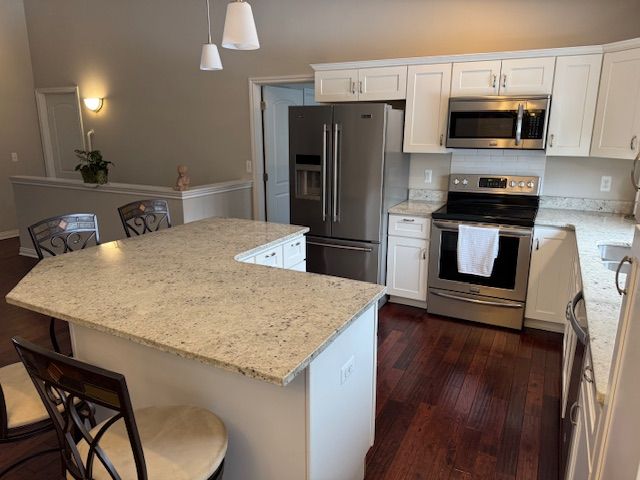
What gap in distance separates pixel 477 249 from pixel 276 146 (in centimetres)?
263

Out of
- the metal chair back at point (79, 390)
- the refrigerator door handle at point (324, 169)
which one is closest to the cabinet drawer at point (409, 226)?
the refrigerator door handle at point (324, 169)

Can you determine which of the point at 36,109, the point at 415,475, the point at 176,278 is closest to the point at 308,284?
the point at 176,278

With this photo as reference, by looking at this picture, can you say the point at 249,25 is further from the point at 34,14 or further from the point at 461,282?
the point at 34,14

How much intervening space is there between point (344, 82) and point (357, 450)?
123 inches

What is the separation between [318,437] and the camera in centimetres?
148

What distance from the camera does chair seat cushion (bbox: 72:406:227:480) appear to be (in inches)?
48.8

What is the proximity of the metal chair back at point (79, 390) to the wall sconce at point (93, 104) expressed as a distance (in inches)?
219

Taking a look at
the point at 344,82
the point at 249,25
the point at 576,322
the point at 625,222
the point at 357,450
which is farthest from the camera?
the point at 344,82

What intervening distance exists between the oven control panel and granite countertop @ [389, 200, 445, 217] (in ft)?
0.75

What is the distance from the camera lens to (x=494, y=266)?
350cm

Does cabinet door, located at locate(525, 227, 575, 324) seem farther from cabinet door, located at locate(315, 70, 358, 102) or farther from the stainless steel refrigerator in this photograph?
cabinet door, located at locate(315, 70, 358, 102)

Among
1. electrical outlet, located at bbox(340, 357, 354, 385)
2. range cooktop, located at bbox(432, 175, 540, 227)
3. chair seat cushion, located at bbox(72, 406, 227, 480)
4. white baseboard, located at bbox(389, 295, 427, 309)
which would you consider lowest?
white baseboard, located at bbox(389, 295, 427, 309)

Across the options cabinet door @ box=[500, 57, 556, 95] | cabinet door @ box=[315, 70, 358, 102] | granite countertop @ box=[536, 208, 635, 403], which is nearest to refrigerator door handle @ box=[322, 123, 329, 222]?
cabinet door @ box=[315, 70, 358, 102]

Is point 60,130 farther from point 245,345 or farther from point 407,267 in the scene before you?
point 245,345
